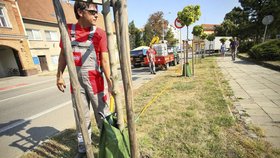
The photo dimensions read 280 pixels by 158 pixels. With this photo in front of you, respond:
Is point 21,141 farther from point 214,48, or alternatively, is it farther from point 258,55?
point 214,48

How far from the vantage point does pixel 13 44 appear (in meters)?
15.5

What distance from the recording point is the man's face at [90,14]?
1959 millimetres

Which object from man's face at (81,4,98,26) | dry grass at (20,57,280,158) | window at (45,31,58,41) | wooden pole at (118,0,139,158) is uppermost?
window at (45,31,58,41)

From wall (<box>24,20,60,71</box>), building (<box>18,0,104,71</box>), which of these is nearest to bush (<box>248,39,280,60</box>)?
building (<box>18,0,104,71</box>)

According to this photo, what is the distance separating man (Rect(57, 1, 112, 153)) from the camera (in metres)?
2.04

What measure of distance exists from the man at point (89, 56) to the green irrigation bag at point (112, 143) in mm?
575

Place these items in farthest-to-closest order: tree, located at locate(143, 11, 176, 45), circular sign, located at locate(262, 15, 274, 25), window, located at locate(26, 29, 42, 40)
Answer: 1. tree, located at locate(143, 11, 176, 45)
2. window, located at locate(26, 29, 42, 40)
3. circular sign, located at locate(262, 15, 274, 25)

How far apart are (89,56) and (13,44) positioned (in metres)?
17.9

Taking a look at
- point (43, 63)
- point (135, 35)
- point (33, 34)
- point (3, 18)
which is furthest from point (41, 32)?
point (135, 35)

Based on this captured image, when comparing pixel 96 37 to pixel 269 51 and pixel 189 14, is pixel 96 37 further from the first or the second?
pixel 269 51

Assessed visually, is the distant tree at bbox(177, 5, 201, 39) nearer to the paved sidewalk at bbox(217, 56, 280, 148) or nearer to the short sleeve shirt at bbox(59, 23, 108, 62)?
the paved sidewalk at bbox(217, 56, 280, 148)

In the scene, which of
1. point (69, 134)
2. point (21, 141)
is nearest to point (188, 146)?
point (69, 134)

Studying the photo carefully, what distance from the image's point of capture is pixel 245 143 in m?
2.46

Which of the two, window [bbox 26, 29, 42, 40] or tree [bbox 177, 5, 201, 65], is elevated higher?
window [bbox 26, 29, 42, 40]
